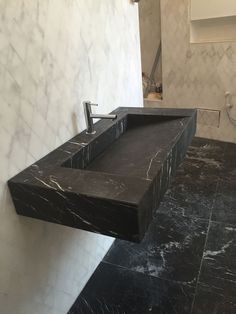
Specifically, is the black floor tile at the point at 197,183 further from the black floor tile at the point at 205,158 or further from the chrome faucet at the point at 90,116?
the chrome faucet at the point at 90,116

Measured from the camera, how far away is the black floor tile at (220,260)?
1548 millimetres

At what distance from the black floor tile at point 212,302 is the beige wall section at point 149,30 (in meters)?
2.83

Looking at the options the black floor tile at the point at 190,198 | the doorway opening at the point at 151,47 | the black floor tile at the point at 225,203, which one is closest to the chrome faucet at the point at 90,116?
the black floor tile at the point at 190,198

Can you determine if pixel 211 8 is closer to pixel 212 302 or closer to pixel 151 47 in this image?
pixel 151 47

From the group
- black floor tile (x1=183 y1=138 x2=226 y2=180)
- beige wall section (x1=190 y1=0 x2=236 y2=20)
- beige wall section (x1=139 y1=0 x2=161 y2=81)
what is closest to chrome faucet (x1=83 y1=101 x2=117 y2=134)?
black floor tile (x1=183 y1=138 x2=226 y2=180)

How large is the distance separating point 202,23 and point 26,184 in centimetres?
281

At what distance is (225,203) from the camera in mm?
2191

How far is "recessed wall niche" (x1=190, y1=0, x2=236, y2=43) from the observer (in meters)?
2.66

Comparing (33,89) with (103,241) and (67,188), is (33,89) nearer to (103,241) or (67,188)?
(67,188)

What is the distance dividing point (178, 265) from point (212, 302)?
11.0 inches

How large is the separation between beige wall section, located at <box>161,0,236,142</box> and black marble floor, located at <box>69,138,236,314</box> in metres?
1.13

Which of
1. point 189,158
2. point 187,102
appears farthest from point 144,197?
point 187,102

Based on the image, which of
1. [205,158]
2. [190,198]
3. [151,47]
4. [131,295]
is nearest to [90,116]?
[131,295]

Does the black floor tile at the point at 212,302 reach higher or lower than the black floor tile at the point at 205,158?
lower
